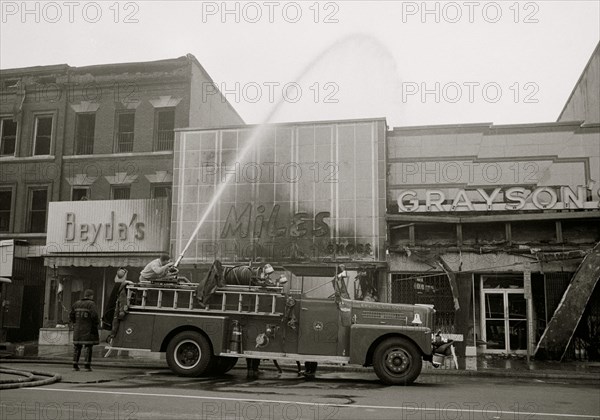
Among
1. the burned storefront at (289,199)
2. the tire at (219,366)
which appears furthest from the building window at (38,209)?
the tire at (219,366)

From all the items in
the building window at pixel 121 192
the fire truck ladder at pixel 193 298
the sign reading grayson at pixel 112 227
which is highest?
the building window at pixel 121 192

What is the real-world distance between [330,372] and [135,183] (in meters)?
13.9

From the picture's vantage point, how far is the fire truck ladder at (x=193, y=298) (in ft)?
43.5

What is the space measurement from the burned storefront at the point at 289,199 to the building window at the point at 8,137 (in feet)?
28.9

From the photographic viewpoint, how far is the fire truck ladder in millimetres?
13251

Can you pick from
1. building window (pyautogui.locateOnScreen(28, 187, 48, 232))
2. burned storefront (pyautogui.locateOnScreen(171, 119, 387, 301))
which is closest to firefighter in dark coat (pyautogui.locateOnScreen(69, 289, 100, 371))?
burned storefront (pyautogui.locateOnScreen(171, 119, 387, 301))

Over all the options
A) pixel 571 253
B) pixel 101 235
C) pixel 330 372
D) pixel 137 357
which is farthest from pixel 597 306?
pixel 101 235

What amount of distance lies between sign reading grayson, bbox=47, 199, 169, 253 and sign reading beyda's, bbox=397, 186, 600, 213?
8998mm

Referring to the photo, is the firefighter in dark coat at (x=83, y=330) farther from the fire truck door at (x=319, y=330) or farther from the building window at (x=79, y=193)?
the building window at (x=79, y=193)

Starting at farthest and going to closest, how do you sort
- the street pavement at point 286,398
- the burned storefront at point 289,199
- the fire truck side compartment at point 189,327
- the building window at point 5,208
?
1. the building window at point 5,208
2. the burned storefront at point 289,199
3. the fire truck side compartment at point 189,327
4. the street pavement at point 286,398

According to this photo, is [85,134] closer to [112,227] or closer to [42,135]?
[42,135]

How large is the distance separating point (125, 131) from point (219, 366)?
15763 millimetres

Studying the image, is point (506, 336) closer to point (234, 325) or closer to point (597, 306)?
point (597, 306)

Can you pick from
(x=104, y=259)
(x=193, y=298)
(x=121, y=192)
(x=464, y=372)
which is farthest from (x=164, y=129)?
(x=464, y=372)
